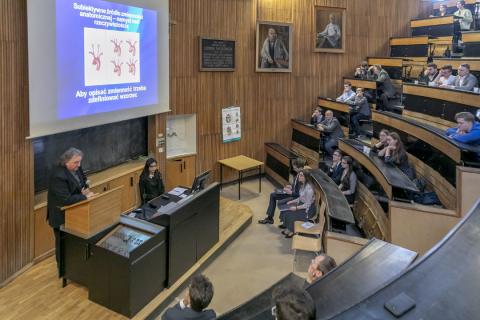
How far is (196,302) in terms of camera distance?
2.70 metres

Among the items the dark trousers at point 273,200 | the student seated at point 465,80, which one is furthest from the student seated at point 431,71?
the dark trousers at point 273,200

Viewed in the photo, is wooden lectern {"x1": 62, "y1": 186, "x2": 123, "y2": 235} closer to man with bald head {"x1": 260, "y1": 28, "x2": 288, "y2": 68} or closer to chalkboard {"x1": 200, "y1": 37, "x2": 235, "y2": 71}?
chalkboard {"x1": 200, "y1": 37, "x2": 235, "y2": 71}

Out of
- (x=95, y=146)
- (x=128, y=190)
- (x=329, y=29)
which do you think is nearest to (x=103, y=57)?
(x=95, y=146)

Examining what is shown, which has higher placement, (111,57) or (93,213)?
(111,57)

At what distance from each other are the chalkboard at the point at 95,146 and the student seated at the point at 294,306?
14.3 feet

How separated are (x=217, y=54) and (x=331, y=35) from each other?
302cm

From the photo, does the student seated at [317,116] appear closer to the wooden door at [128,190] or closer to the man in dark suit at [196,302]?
the wooden door at [128,190]

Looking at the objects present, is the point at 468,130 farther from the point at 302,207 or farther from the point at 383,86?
the point at 383,86

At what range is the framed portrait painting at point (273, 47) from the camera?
841cm

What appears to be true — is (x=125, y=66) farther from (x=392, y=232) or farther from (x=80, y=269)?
(x=392, y=232)

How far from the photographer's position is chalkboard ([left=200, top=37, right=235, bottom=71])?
24.9 feet

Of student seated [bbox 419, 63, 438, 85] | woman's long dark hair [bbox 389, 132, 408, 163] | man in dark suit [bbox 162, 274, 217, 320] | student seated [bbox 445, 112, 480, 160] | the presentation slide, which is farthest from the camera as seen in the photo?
student seated [bbox 419, 63, 438, 85]

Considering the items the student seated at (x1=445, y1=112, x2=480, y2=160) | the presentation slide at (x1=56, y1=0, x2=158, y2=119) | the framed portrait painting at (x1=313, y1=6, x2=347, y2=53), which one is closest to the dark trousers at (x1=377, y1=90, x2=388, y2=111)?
the framed portrait painting at (x1=313, y1=6, x2=347, y2=53)

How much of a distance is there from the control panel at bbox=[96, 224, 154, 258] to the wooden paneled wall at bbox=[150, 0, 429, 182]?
3.12 metres
